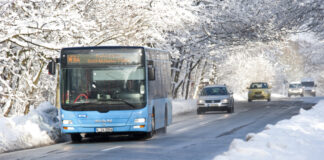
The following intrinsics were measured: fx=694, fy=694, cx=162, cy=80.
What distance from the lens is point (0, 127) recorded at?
16.9 meters

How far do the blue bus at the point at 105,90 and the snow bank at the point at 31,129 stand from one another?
2.43ft

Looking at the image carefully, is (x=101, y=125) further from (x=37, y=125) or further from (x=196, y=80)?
(x=196, y=80)

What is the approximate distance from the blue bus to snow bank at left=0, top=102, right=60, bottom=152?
741mm

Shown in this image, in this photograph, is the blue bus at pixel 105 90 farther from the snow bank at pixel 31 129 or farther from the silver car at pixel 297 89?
the silver car at pixel 297 89

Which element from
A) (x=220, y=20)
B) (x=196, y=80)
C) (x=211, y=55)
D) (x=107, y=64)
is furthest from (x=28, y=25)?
(x=196, y=80)

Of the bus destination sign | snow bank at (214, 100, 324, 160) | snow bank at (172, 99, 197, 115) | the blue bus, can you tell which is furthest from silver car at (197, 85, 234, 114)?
snow bank at (214, 100, 324, 160)

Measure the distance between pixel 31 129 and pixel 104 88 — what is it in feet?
7.17

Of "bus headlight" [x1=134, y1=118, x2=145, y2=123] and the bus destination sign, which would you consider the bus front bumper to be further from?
the bus destination sign

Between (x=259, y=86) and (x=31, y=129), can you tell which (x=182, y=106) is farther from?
(x=31, y=129)

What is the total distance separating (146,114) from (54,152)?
3.55m

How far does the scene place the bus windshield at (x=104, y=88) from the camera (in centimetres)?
1839

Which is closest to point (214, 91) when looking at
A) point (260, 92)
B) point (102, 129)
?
point (102, 129)

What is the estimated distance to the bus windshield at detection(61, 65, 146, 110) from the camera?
1839 cm

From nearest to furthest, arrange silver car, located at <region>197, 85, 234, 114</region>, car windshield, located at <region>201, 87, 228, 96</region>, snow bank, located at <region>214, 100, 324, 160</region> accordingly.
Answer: snow bank, located at <region>214, 100, 324, 160</region>, silver car, located at <region>197, 85, 234, 114</region>, car windshield, located at <region>201, 87, 228, 96</region>
